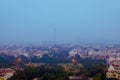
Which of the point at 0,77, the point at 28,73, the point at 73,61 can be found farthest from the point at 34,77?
the point at 73,61

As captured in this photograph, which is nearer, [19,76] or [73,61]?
[19,76]

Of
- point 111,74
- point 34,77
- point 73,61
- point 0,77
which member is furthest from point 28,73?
point 73,61

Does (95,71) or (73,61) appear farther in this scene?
(73,61)

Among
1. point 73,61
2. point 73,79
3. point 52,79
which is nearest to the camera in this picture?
point 52,79

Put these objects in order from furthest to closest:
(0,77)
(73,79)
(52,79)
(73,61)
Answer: (73,61), (0,77), (73,79), (52,79)

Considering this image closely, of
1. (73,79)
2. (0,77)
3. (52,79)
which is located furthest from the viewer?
(0,77)

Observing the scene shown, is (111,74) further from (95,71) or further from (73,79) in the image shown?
(73,79)

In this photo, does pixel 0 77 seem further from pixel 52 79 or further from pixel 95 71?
pixel 95 71

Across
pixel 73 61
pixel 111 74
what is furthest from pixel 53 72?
pixel 73 61
